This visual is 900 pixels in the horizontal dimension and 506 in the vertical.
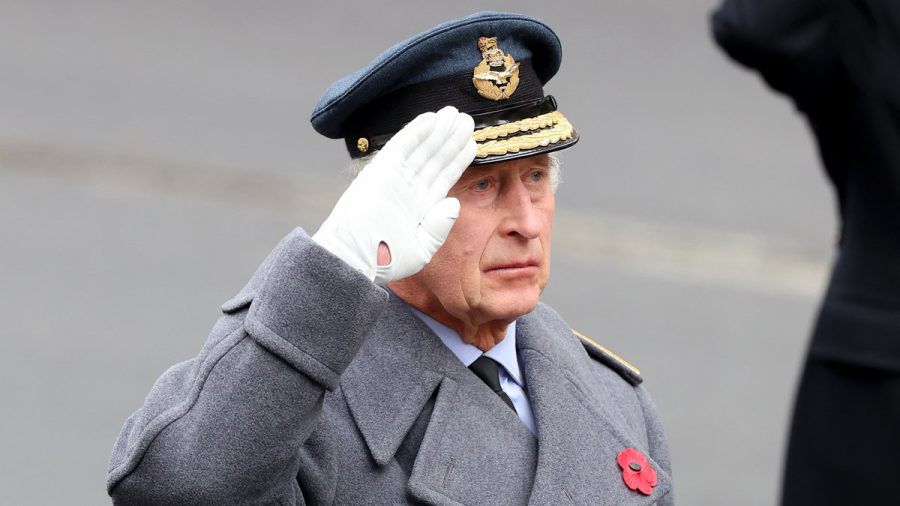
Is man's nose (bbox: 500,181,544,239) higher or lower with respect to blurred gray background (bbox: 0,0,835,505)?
higher

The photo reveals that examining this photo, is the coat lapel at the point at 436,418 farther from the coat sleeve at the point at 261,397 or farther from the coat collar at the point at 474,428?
the coat sleeve at the point at 261,397

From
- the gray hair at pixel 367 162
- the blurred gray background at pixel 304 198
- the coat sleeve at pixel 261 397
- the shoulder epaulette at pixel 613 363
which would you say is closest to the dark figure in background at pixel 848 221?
the coat sleeve at pixel 261 397

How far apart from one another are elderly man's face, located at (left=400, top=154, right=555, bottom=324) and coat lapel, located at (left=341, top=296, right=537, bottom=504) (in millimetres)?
103

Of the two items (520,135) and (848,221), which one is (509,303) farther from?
(848,221)

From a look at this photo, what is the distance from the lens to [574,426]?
314cm

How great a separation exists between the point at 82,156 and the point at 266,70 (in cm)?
159

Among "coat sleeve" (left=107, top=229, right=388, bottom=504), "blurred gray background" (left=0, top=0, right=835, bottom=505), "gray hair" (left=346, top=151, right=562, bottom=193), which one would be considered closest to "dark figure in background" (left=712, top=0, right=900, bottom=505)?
"coat sleeve" (left=107, top=229, right=388, bottom=504)

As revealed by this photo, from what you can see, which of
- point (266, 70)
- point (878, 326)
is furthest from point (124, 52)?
point (878, 326)

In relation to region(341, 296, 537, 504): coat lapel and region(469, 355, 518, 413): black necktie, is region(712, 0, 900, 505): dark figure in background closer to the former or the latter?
region(341, 296, 537, 504): coat lapel

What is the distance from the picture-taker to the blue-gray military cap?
3.11 metres

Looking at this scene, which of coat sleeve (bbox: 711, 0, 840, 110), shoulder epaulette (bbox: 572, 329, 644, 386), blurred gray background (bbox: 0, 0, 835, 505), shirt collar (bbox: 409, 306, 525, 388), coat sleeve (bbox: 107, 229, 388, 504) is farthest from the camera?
blurred gray background (bbox: 0, 0, 835, 505)

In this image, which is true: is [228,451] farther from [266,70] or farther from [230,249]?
[266,70]

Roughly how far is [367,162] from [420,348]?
36 centimetres

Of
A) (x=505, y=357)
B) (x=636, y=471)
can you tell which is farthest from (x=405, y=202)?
(x=636, y=471)
